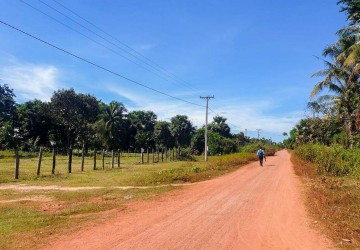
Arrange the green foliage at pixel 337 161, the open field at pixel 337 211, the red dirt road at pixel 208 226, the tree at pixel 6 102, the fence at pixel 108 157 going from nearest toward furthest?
the red dirt road at pixel 208 226 → the open field at pixel 337 211 → the green foliage at pixel 337 161 → the fence at pixel 108 157 → the tree at pixel 6 102

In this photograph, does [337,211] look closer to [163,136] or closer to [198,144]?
[198,144]

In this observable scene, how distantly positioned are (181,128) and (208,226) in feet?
204

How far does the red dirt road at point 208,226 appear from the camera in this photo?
742 cm

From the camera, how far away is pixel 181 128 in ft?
233

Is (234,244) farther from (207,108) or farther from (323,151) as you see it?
(207,108)

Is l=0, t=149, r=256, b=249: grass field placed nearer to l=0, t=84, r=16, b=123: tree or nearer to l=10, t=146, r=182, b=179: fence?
l=10, t=146, r=182, b=179: fence

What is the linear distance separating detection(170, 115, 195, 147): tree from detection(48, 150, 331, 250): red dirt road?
5706 centimetres

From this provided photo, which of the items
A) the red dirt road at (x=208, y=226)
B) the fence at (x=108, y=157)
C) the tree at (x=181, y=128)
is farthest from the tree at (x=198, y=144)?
the red dirt road at (x=208, y=226)

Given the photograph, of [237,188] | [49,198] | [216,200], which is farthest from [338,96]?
[49,198]

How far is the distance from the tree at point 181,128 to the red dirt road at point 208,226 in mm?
57056

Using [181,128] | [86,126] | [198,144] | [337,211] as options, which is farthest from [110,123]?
[337,211]

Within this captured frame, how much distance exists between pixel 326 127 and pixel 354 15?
2535 centimetres

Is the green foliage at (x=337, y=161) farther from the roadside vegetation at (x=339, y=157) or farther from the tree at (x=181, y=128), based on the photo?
the tree at (x=181, y=128)

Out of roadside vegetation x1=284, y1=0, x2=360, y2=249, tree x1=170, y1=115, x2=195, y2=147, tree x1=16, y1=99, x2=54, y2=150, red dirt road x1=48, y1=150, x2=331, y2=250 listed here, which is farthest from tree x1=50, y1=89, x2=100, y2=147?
red dirt road x1=48, y1=150, x2=331, y2=250
